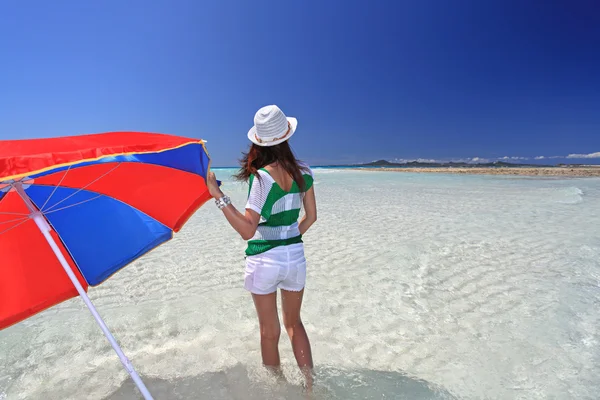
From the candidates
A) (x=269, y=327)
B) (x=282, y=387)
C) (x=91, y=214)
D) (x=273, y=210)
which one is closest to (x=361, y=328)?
(x=282, y=387)

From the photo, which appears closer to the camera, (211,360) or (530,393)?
(530,393)

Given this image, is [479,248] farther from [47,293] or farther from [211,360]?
[47,293]

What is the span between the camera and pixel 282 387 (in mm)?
2990

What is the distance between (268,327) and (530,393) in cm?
229

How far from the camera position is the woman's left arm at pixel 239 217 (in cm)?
222

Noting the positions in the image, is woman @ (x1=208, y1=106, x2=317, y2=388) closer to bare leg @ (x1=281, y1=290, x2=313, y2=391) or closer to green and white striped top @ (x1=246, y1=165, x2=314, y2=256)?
green and white striped top @ (x1=246, y1=165, x2=314, y2=256)

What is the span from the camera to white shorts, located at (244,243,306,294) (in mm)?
2518

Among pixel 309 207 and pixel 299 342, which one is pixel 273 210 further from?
pixel 299 342

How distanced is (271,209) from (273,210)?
0.8 inches

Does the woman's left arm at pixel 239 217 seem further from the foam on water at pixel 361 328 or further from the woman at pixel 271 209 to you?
the foam on water at pixel 361 328

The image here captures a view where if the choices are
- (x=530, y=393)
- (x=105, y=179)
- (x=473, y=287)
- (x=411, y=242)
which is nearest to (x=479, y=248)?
(x=411, y=242)

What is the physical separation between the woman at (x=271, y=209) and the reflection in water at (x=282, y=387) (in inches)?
26.3

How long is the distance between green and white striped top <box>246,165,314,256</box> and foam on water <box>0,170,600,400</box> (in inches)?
53.5

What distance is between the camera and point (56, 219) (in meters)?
2.70
